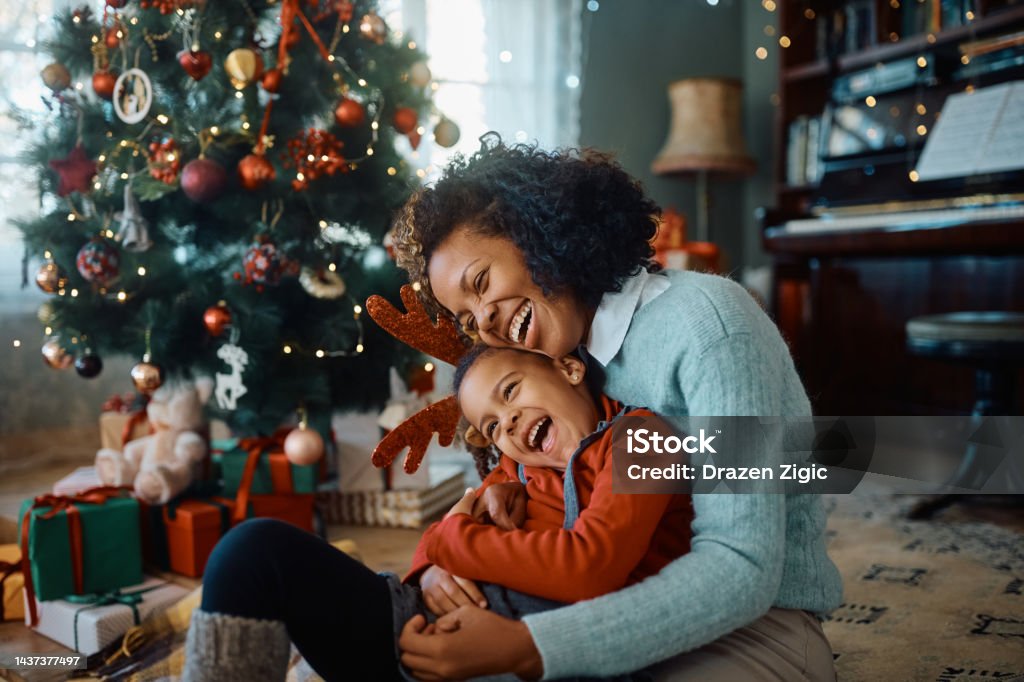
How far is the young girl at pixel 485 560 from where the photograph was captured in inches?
31.0

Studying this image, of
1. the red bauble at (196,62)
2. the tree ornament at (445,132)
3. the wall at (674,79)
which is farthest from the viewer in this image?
the wall at (674,79)

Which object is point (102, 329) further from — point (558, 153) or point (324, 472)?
point (558, 153)

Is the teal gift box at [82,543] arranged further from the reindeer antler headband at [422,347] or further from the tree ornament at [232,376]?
the reindeer antler headband at [422,347]

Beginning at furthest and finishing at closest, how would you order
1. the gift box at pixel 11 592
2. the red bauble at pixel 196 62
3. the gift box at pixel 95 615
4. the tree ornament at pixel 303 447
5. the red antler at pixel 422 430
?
1. the tree ornament at pixel 303 447
2. the red bauble at pixel 196 62
3. the gift box at pixel 11 592
4. the gift box at pixel 95 615
5. the red antler at pixel 422 430

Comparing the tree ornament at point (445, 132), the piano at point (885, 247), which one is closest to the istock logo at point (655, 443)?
the tree ornament at point (445, 132)

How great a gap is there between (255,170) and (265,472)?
67 cm

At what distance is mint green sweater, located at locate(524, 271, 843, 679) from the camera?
0.74 m

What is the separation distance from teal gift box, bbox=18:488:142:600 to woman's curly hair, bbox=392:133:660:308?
3.23ft

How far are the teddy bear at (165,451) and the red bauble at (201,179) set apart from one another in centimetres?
49

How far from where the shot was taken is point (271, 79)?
1728 mm

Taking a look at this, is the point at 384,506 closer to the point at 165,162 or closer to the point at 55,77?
the point at 165,162

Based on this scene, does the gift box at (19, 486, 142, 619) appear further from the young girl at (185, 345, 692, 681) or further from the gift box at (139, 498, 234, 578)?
the young girl at (185, 345, 692, 681)

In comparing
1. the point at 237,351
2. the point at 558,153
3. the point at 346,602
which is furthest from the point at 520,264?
the point at 237,351

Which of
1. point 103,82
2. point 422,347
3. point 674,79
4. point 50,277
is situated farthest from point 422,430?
point 674,79
